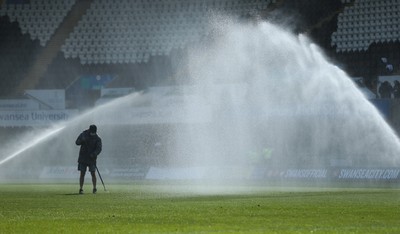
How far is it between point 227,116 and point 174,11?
1177cm

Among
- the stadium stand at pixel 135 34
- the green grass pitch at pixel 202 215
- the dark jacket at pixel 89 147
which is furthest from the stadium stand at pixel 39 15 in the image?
the green grass pitch at pixel 202 215

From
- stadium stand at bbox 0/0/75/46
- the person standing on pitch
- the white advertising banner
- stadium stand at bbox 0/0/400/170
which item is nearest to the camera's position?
the person standing on pitch

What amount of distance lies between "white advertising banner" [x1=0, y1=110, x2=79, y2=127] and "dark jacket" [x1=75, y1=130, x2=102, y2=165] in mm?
21524

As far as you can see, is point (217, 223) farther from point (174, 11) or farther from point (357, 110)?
point (174, 11)

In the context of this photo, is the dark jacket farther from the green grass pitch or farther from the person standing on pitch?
the green grass pitch

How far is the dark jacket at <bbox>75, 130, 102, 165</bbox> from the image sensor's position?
25703 millimetres

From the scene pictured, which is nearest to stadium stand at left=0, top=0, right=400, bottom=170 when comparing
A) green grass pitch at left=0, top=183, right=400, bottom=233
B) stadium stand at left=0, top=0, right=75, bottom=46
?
stadium stand at left=0, top=0, right=75, bottom=46

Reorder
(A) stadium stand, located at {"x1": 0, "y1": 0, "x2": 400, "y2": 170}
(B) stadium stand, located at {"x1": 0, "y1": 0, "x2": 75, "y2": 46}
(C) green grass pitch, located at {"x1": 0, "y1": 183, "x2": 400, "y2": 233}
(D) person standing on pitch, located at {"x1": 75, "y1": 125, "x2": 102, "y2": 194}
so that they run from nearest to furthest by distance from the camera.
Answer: (C) green grass pitch, located at {"x1": 0, "y1": 183, "x2": 400, "y2": 233} < (D) person standing on pitch, located at {"x1": 75, "y1": 125, "x2": 102, "y2": 194} < (A) stadium stand, located at {"x1": 0, "y1": 0, "x2": 400, "y2": 170} < (B) stadium stand, located at {"x1": 0, "y1": 0, "x2": 75, "y2": 46}

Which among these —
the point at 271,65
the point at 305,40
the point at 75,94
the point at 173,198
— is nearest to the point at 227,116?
the point at 271,65

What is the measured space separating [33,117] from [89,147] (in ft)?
75.8

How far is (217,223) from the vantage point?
43.8 ft

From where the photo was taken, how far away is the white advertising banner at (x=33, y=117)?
47531 mm

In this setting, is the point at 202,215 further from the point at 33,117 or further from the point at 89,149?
the point at 33,117

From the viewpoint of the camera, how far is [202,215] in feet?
49.1
